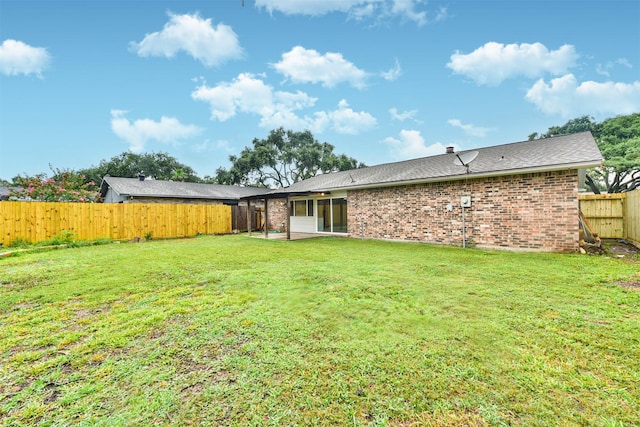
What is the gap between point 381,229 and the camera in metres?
11.5

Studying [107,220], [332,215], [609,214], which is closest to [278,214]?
[332,215]

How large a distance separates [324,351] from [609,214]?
13663 millimetres

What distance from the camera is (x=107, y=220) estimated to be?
475 inches

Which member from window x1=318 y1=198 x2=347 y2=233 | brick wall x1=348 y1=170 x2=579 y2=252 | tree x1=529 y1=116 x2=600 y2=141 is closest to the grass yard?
brick wall x1=348 y1=170 x2=579 y2=252

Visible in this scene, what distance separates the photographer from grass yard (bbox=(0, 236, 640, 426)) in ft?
5.71

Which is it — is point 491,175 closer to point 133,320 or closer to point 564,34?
point 564,34

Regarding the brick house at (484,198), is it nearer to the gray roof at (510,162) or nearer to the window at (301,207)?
the gray roof at (510,162)

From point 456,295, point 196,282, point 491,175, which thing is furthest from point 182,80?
point 456,295

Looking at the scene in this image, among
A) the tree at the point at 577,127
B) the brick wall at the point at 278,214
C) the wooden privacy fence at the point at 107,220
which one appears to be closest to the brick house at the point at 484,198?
the brick wall at the point at 278,214

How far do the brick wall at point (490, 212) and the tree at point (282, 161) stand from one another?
20.6m

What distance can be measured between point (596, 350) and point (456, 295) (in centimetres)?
162

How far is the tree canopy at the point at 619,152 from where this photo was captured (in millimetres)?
18984

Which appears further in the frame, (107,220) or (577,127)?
(577,127)

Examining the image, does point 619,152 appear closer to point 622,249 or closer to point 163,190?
point 622,249
